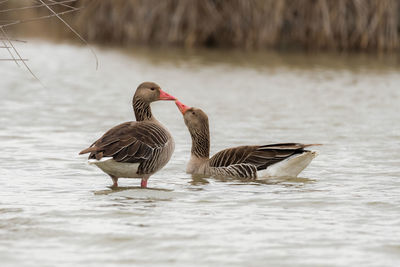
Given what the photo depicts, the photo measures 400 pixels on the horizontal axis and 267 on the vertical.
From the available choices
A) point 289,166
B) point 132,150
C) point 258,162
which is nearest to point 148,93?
point 132,150

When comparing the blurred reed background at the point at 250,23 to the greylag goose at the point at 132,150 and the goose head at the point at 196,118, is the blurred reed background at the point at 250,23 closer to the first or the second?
the goose head at the point at 196,118

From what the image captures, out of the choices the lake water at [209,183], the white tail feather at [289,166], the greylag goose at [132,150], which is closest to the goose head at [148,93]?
the greylag goose at [132,150]

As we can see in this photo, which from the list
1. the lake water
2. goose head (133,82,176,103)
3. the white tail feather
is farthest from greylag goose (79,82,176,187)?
the white tail feather

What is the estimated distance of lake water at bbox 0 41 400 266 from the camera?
600cm

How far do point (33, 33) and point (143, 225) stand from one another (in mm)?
25257

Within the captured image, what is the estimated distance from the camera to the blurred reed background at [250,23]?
23.7m

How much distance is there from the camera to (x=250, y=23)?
2467cm

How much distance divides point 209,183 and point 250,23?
16184mm

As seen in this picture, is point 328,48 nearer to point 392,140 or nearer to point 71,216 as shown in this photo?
point 392,140

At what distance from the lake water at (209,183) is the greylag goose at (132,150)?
22 centimetres

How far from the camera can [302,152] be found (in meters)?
9.13

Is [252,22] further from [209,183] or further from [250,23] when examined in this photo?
[209,183]

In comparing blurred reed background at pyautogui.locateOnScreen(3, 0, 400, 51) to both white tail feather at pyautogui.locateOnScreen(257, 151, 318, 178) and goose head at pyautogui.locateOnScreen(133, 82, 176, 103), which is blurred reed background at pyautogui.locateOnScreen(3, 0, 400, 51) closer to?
goose head at pyautogui.locateOnScreen(133, 82, 176, 103)

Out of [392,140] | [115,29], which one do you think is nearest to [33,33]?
[115,29]
